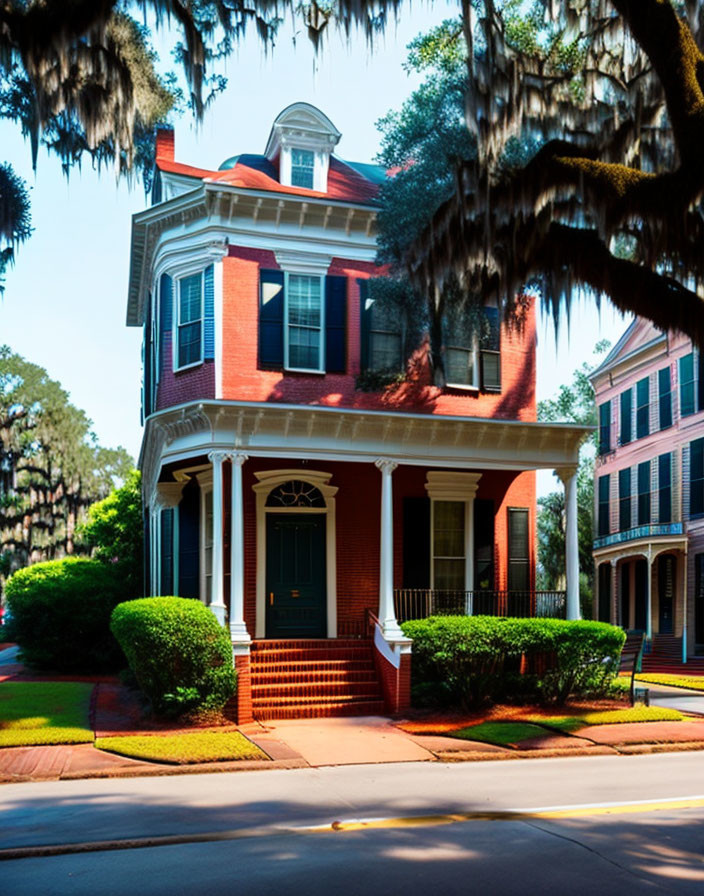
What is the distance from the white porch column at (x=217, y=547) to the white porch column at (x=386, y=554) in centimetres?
277

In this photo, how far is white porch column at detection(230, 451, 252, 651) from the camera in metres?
15.6

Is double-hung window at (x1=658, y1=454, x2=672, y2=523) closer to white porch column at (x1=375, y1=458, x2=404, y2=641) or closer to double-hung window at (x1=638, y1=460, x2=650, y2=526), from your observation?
double-hung window at (x1=638, y1=460, x2=650, y2=526)

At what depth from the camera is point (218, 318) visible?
58.1 ft

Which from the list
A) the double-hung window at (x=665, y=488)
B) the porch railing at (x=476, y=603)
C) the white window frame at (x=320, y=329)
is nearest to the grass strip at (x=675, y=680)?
the porch railing at (x=476, y=603)

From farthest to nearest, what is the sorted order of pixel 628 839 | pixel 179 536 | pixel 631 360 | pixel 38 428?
pixel 38 428, pixel 631 360, pixel 179 536, pixel 628 839

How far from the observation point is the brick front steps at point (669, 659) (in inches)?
1008

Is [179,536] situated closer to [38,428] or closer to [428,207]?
[428,207]

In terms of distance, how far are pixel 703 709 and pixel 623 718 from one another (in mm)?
2744

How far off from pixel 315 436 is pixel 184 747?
641cm

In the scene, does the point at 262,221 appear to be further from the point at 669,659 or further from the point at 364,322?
the point at 669,659

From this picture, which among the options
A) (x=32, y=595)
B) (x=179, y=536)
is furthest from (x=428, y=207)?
(x=32, y=595)

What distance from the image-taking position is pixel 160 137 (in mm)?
20734

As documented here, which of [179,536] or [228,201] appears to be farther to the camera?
[179,536]

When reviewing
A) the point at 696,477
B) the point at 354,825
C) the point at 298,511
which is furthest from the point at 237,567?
the point at 696,477
